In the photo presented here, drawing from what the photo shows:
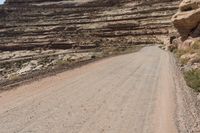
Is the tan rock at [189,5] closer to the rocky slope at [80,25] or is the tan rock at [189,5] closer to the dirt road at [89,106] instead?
the rocky slope at [80,25]

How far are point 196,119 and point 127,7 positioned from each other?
101879 mm

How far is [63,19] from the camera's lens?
112688 mm

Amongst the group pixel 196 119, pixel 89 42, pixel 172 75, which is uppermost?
pixel 196 119

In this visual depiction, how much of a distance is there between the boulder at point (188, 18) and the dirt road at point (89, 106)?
30.3 meters

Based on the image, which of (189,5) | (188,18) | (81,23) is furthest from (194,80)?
(81,23)

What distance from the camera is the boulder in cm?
5272

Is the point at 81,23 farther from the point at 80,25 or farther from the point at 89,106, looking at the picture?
the point at 89,106

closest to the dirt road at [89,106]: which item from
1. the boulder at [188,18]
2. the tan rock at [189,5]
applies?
the boulder at [188,18]

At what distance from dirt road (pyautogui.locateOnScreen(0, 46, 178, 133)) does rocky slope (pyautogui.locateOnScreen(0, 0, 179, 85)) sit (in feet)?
188

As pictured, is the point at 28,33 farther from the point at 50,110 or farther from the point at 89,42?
the point at 50,110

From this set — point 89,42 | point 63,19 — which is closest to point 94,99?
point 89,42

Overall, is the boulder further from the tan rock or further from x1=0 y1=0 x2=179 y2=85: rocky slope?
x1=0 y1=0 x2=179 y2=85: rocky slope

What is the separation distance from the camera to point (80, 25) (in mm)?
106000

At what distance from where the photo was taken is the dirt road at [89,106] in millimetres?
12391
